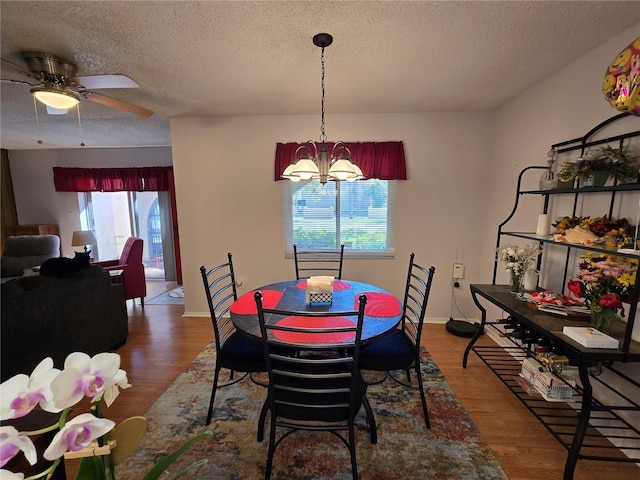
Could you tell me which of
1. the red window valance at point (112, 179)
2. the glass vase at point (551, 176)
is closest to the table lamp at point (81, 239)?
the red window valance at point (112, 179)

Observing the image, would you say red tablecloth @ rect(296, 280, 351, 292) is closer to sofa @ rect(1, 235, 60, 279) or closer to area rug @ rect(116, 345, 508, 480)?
area rug @ rect(116, 345, 508, 480)

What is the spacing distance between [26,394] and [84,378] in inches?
3.4

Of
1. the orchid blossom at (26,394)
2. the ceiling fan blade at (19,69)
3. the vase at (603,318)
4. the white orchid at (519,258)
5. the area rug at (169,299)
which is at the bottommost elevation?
the area rug at (169,299)

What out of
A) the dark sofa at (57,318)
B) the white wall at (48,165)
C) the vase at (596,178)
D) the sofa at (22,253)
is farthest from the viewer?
the white wall at (48,165)

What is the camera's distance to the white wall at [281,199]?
3139 millimetres

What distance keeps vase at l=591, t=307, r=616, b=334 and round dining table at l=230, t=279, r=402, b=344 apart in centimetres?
101

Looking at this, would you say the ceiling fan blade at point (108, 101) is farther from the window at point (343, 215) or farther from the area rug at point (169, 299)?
the area rug at point (169, 299)

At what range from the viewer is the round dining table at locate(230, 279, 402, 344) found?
5.16ft

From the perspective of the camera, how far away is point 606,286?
1423 millimetres

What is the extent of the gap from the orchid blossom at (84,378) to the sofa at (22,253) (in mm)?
5341

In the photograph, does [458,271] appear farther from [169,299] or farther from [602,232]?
[169,299]

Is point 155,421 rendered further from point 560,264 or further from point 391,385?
point 560,264

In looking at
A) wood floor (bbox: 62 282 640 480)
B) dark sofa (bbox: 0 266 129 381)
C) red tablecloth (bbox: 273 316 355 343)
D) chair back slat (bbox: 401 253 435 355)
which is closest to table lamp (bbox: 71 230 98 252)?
wood floor (bbox: 62 282 640 480)

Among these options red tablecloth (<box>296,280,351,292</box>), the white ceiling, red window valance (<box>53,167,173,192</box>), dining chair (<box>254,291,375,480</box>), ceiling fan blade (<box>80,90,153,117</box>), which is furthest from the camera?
red window valance (<box>53,167,173,192</box>)
